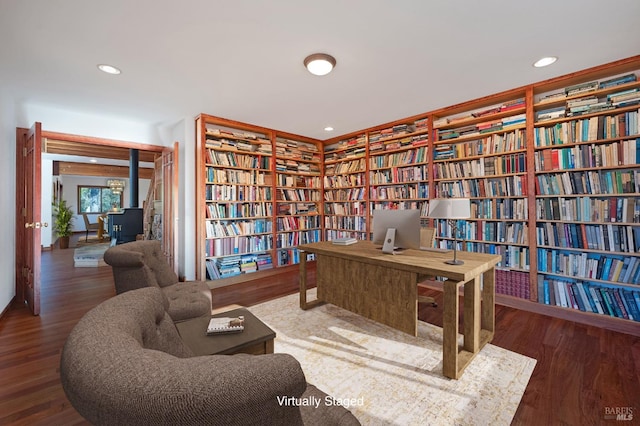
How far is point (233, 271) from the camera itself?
4.24 meters

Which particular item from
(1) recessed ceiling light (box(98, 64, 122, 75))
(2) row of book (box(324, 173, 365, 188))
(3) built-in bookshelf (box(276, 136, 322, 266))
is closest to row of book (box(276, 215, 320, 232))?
(3) built-in bookshelf (box(276, 136, 322, 266))

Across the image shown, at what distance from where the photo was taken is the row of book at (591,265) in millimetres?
2535

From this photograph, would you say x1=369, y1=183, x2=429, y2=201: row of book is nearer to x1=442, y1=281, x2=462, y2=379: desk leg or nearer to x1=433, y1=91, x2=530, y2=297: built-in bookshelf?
x1=433, y1=91, x2=530, y2=297: built-in bookshelf

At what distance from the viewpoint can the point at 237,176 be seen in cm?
435

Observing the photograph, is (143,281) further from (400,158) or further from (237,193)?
(400,158)

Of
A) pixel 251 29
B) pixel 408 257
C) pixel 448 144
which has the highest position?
pixel 251 29

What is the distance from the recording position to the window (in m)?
10.8

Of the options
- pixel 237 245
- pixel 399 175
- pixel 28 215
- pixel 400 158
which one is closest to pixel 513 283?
pixel 399 175

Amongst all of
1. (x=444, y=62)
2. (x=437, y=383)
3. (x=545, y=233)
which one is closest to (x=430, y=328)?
(x=437, y=383)

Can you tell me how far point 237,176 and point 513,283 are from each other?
4.08m

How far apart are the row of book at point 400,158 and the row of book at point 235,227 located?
7.08ft

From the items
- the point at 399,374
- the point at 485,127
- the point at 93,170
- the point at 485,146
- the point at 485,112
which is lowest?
the point at 399,374

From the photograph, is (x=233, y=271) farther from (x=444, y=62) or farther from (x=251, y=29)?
(x=444, y=62)

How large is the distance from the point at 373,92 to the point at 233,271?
3.28m
